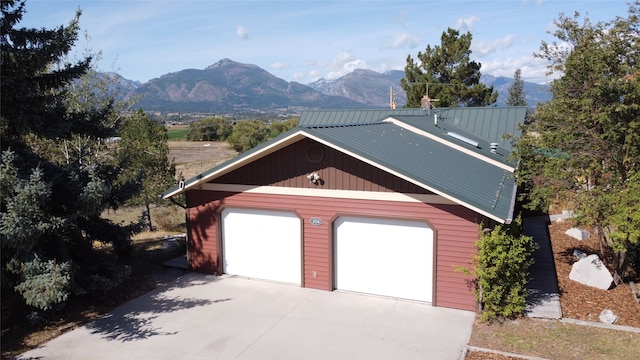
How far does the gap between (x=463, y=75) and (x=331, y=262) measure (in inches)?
1045

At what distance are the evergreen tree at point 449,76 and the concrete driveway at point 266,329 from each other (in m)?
24.5

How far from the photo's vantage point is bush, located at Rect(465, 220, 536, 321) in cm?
933

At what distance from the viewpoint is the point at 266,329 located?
9.45 m

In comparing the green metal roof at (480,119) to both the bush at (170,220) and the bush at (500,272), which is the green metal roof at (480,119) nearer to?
the bush at (500,272)

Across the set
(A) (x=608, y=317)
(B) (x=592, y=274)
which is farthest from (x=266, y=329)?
(B) (x=592, y=274)

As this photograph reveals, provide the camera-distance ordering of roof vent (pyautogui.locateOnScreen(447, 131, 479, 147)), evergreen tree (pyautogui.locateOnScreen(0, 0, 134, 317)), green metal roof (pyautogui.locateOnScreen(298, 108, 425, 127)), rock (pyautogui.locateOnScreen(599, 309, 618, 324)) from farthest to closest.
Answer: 1. green metal roof (pyautogui.locateOnScreen(298, 108, 425, 127))
2. roof vent (pyautogui.locateOnScreen(447, 131, 479, 147))
3. rock (pyautogui.locateOnScreen(599, 309, 618, 324))
4. evergreen tree (pyautogui.locateOnScreen(0, 0, 134, 317))

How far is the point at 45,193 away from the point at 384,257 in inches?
283

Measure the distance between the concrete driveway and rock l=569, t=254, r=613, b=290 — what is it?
3558mm

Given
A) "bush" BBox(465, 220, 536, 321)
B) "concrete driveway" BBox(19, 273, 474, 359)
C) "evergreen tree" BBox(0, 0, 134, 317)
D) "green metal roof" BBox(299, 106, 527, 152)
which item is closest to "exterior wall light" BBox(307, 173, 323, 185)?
"concrete driveway" BBox(19, 273, 474, 359)

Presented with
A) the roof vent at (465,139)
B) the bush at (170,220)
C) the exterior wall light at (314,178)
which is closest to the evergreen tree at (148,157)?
the bush at (170,220)

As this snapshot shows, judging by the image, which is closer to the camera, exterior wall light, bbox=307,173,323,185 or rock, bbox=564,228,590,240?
exterior wall light, bbox=307,173,323,185

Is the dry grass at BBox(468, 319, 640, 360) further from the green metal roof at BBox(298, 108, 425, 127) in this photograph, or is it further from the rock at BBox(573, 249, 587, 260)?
the green metal roof at BBox(298, 108, 425, 127)

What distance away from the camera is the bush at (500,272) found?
30.6 ft

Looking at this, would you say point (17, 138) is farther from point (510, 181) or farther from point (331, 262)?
point (510, 181)
